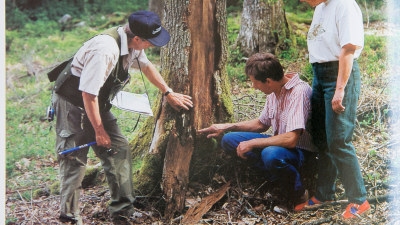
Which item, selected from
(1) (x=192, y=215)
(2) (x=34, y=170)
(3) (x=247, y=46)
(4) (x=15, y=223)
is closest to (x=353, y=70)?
(3) (x=247, y=46)

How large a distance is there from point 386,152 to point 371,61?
65cm

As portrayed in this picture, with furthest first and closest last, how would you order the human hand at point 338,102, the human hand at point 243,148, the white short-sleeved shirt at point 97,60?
1. the human hand at point 243,148
2. the human hand at point 338,102
3. the white short-sleeved shirt at point 97,60

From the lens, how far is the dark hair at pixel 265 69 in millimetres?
3547

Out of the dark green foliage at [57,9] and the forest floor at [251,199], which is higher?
the dark green foliage at [57,9]

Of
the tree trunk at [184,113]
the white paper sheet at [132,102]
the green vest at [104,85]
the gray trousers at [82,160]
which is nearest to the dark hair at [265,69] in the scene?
the tree trunk at [184,113]

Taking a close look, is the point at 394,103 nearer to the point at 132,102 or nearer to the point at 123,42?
the point at 132,102

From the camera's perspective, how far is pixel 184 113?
3639 millimetres

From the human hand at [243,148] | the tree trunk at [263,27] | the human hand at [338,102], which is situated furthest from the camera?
the tree trunk at [263,27]

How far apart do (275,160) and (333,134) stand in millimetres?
437

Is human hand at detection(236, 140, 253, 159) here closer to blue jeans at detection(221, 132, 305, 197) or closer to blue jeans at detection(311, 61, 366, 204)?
blue jeans at detection(221, 132, 305, 197)

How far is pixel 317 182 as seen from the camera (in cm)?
369

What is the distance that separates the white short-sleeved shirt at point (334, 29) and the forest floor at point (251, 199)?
17.8 inches

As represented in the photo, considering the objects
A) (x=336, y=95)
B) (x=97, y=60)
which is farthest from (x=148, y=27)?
(x=336, y=95)

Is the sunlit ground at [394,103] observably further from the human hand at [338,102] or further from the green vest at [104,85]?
the green vest at [104,85]
